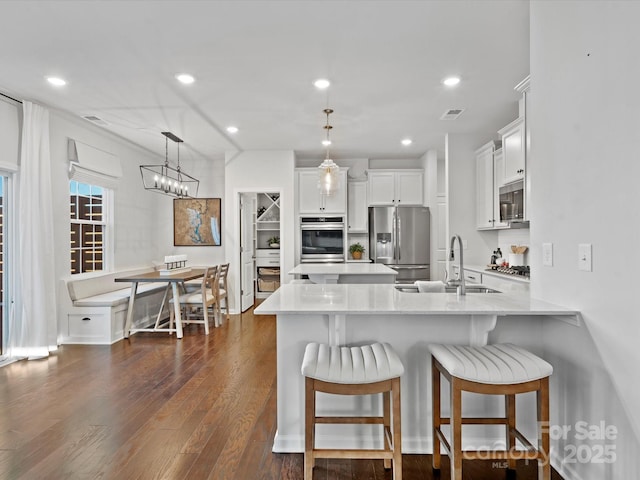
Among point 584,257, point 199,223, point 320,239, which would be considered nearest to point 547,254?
point 584,257

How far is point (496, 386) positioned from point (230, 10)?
100 inches

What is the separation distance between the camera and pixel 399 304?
204 centimetres

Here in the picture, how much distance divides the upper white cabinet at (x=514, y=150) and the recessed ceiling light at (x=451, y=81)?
74 cm

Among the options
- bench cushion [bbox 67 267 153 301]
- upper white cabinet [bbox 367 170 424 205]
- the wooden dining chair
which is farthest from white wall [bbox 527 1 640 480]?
bench cushion [bbox 67 267 153 301]

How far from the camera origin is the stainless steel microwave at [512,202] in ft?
12.9

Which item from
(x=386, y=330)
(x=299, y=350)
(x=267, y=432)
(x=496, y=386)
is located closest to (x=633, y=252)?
(x=496, y=386)

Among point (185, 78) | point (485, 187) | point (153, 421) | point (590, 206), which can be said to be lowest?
point (153, 421)

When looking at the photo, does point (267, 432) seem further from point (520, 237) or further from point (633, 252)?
point (520, 237)

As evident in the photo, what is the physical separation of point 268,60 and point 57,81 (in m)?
1.98

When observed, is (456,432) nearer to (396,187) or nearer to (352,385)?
(352,385)

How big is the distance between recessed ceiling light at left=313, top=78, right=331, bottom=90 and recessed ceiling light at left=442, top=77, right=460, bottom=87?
3.48 ft

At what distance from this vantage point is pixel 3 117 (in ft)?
12.4

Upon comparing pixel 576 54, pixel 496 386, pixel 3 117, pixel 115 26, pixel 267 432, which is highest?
pixel 115 26

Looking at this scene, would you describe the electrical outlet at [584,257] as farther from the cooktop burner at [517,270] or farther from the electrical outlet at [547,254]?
the cooktop burner at [517,270]
